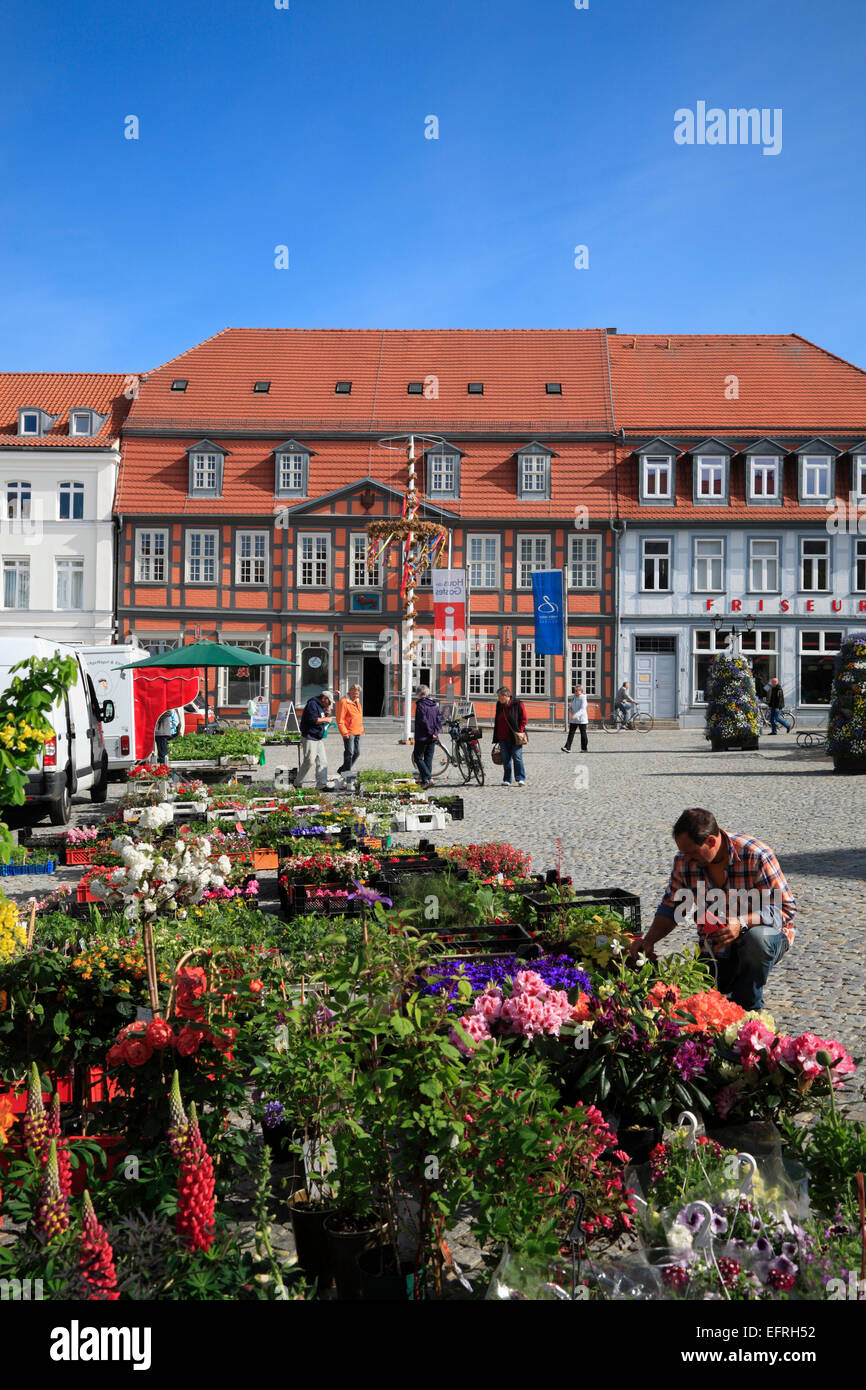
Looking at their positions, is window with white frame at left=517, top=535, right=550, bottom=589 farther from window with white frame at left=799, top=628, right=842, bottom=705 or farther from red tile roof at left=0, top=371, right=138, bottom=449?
red tile roof at left=0, top=371, right=138, bottom=449

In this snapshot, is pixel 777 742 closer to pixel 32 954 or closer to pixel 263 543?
pixel 263 543

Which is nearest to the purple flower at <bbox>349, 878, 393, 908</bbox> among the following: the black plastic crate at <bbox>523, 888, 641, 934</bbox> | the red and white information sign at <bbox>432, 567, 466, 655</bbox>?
the black plastic crate at <bbox>523, 888, 641, 934</bbox>

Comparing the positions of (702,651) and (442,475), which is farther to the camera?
(442,475)

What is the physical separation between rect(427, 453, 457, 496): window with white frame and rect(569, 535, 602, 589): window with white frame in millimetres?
4994

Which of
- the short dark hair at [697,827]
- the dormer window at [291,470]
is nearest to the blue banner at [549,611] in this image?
the dormer window at [291,470]

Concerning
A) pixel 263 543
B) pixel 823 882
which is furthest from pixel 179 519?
pixel 823 882

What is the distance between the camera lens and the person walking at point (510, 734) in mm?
18562

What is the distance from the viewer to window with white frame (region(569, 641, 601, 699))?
40.5 metres

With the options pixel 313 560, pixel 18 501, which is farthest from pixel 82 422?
pixel 313 560

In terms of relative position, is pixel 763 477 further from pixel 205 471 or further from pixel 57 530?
pixel 57 530

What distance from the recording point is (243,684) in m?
40.5

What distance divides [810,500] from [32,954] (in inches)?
1587

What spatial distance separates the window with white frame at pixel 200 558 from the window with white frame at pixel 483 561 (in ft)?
31.5

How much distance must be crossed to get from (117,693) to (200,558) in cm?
2090
